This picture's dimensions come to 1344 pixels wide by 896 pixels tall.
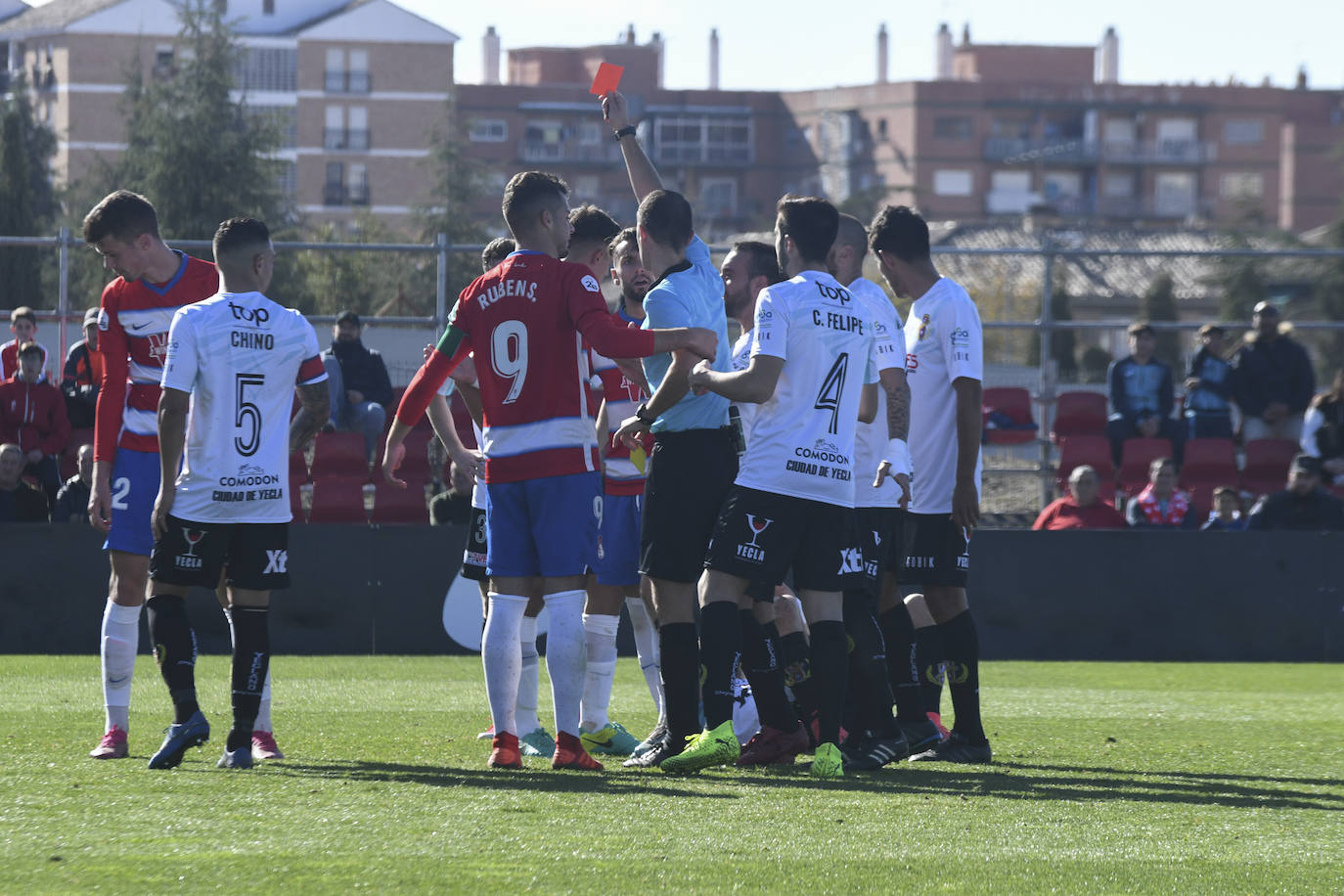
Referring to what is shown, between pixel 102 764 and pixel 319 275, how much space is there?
16.7 metres

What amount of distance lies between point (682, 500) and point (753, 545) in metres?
0.33

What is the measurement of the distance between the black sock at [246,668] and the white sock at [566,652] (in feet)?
3.40

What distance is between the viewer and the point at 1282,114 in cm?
11394

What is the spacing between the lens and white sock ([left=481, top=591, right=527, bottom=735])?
648 centimetres

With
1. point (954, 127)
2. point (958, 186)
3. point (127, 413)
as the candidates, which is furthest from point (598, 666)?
point (954, 127)

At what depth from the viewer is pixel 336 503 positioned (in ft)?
47.5

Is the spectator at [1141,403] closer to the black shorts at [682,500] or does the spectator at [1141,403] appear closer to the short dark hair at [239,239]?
the black shorts at [682,500]

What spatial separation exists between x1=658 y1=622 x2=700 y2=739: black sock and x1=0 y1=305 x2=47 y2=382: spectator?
9.02 meters

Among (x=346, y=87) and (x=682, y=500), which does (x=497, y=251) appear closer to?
(x=682, y=500)

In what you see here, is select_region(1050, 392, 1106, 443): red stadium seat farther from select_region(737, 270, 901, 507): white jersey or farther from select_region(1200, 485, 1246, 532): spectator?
select_region(737, 270, 901, 507): white jersey

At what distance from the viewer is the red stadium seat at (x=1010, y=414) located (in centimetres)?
1698

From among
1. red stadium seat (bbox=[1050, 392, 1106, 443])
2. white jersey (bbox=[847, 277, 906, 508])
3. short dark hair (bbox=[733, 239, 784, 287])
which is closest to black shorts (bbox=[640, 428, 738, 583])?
white jersey (bbox=[847, 277, 906, 508])

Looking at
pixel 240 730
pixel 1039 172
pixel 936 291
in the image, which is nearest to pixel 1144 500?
pixel 936 291

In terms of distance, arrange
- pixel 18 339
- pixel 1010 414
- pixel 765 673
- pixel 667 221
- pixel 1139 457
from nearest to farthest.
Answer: pixel 667 221 → pixel 765 673 → pixel 18 339 → pixel 1139 457 → pixel 1010 414
